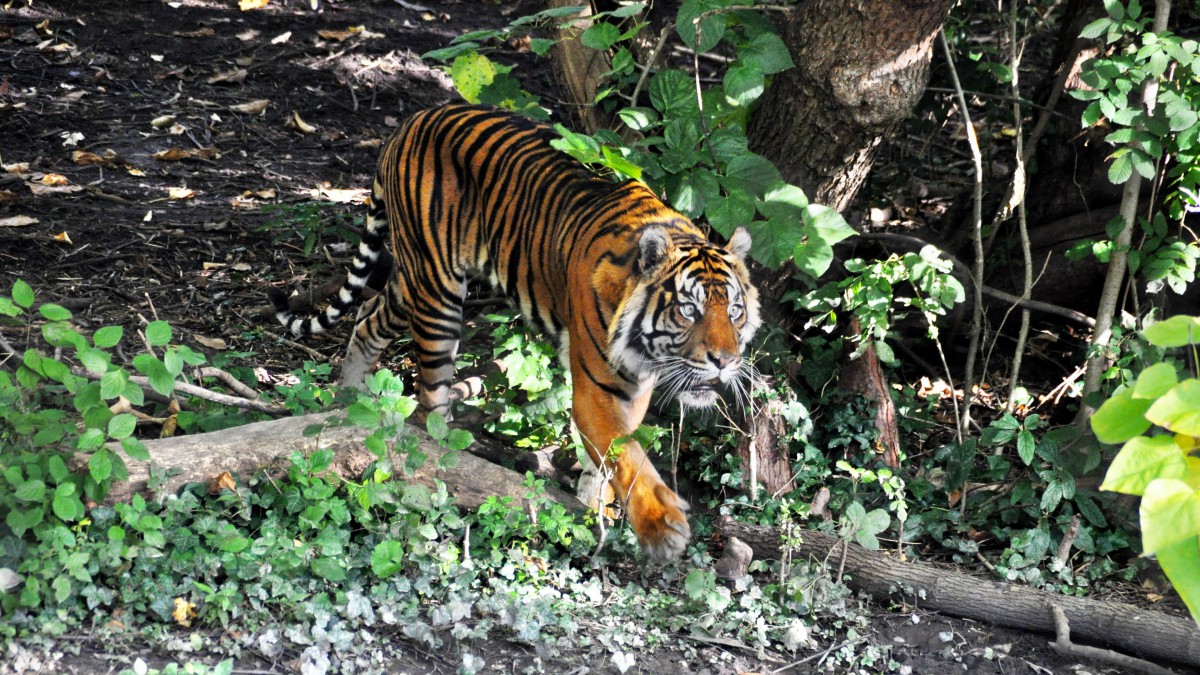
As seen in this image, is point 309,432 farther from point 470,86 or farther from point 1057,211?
point 1057,211

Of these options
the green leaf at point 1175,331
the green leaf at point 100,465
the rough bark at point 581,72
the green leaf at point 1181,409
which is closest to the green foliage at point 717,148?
the rough bark at point 581,72

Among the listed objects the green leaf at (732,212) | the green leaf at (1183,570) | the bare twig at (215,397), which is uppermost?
the green leaf at (1183,570)

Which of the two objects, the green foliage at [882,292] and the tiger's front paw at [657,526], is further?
the green foliage at [882,292]

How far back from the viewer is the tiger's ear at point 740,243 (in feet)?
13.2

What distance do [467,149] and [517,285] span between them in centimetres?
62

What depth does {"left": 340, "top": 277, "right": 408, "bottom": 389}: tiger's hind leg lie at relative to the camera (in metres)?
5.27

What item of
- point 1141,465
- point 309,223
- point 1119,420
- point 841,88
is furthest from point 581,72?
point 1141,465

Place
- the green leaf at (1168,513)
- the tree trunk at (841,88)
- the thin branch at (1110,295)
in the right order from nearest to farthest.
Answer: the green leaf at (1168,513) → the tree trunk at (841,88) → the thin branch at (1110,295)

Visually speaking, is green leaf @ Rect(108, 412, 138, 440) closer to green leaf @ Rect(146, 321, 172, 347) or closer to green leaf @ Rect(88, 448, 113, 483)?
green leaf @ Rect(88, 448, 113, 483)

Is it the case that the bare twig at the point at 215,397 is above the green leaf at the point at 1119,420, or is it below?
below

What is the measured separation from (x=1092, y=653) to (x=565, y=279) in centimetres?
226

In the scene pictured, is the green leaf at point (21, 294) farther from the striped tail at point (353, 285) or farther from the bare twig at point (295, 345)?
the bare twig at point (295, 345)

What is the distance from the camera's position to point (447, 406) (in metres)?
5.07

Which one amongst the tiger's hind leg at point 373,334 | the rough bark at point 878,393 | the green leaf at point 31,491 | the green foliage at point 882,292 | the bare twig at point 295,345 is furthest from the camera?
the bare twig at point 295,345
